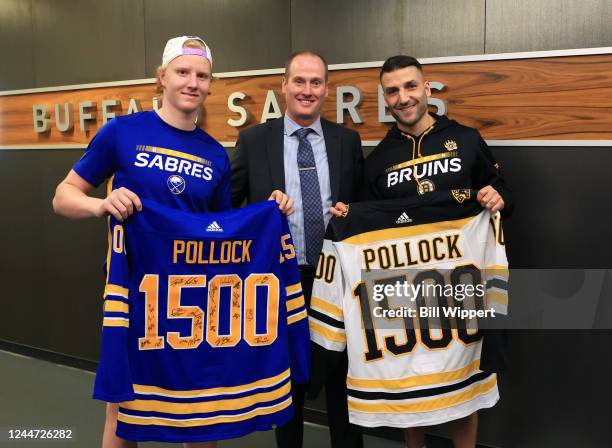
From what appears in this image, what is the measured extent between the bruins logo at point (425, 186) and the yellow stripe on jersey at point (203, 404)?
756 mm

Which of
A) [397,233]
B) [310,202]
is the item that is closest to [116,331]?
[310,202]

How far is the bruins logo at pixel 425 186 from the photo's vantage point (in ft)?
6.17

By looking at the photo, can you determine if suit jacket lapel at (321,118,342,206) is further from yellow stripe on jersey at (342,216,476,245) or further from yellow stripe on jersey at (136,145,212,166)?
yellow stripe on jersey at (136,145,212,166)

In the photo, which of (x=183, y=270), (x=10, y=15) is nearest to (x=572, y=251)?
(x=183, y=270)

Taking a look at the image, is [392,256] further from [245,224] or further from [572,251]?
[572,251]

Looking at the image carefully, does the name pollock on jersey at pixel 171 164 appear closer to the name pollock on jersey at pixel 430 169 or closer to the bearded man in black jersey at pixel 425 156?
the bearded man in black jersey at pixel 425 156

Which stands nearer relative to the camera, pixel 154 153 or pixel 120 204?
pixel 120 204

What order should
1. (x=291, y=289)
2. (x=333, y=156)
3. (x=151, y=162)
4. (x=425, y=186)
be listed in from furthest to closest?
(x=333, y=156)
(x=425, y=186)
(x=291, y=289)
(x=151, y=162)

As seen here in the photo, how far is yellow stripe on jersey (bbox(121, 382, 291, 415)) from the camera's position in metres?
1.59

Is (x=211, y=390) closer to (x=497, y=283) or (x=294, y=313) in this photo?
(x=294, y=313)

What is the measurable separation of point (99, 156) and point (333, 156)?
0.76 metres

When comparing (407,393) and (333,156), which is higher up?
(333,156)

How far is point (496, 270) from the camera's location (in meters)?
1.85

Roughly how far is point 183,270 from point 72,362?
2.45 m
